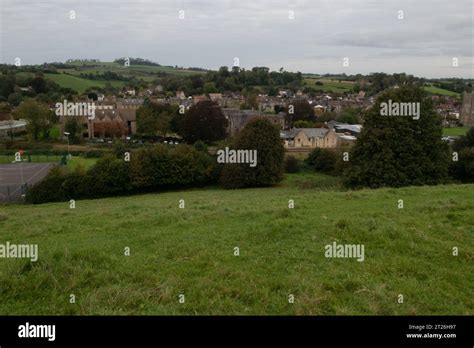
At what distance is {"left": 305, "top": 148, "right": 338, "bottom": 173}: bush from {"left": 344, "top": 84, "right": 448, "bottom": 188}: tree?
1742cm

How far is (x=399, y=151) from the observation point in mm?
32062

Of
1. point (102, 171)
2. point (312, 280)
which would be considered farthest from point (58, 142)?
point (312, 280)

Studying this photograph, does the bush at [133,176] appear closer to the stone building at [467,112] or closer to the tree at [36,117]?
the tree at [36,117]

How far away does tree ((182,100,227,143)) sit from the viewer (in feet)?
219

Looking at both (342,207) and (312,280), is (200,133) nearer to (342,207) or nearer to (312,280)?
(342,207)

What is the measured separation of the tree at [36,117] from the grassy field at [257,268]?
59.9 metres

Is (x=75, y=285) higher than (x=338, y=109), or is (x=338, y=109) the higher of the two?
(x=338, y=109)

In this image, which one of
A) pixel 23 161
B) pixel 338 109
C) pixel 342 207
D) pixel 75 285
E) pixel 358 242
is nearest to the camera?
pixel 75 285

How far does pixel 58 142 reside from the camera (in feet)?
223

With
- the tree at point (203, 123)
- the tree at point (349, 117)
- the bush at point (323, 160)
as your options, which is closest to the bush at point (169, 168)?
the bush at point (323, 160)

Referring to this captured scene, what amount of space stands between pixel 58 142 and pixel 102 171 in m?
32.3

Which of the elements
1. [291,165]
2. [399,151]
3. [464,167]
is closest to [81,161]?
[291,165]

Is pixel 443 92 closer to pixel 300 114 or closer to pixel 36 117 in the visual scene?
pixel 300 114

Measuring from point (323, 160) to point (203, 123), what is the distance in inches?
895
